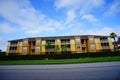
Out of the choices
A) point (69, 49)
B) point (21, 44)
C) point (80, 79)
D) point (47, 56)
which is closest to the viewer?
point (80, 79)

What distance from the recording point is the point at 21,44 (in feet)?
193

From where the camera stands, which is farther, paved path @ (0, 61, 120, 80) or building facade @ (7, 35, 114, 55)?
building facade @ (7, 35, 114, 55)

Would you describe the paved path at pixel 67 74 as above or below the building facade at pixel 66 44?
below

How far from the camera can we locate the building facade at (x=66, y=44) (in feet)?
178

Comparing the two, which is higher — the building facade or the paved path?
the building facade

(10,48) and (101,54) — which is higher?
(10,48)

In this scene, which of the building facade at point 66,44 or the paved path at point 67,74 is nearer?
the paved path at point 67,74

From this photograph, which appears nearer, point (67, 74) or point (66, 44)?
point (67, 74)

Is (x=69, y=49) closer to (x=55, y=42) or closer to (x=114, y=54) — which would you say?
(x=55, y=42)

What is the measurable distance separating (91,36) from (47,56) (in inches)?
1035

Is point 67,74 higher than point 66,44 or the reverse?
the reverse

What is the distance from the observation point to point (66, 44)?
5566 centimetres

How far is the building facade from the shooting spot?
178 ft

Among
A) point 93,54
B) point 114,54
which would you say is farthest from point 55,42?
point 114,54
